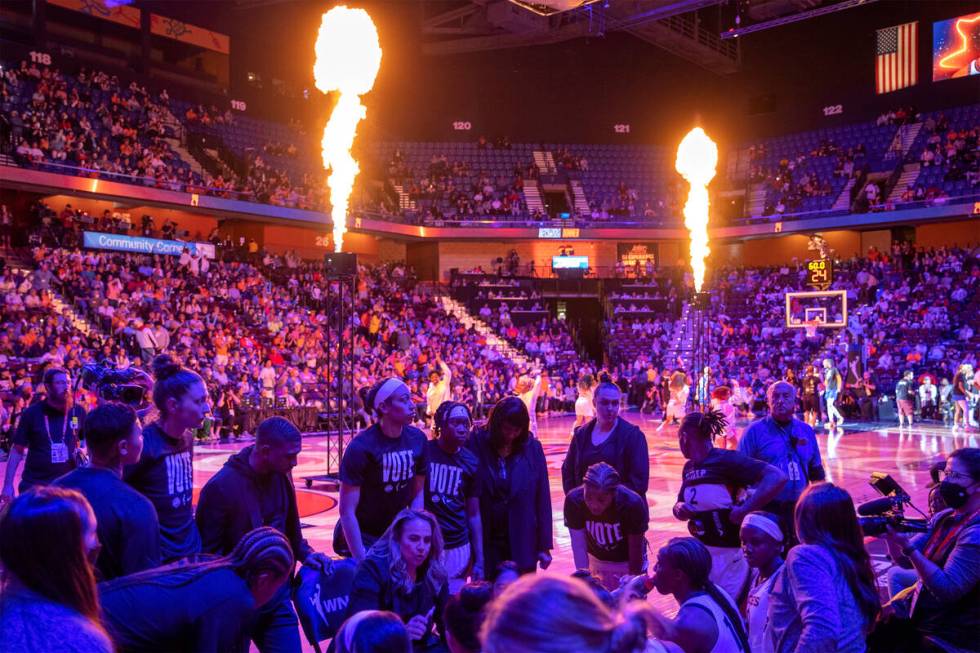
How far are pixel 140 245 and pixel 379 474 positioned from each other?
2311 centimetres

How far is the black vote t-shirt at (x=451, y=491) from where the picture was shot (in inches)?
204

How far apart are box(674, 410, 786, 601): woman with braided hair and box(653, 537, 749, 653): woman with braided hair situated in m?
1.61

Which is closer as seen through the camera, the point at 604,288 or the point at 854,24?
the point at 604,288

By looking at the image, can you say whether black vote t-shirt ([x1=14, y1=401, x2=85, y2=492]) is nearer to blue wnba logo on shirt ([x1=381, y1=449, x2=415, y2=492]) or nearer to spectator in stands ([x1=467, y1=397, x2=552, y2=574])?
blue wnba logo on shirt ([x1=381, y1=449, x2=415, y2=492])

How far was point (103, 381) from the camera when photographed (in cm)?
530

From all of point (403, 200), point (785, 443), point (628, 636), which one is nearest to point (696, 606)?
point (628, 636)

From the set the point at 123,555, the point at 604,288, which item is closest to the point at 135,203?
the point at 604,288

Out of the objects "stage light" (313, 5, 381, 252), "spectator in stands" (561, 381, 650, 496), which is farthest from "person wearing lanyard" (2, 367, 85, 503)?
"stage light" (313, 5, 381, 252)

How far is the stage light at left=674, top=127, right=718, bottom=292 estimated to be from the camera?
37156 mm

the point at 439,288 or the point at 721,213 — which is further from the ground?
the point at 721,213

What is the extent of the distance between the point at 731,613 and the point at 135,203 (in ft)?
89.5

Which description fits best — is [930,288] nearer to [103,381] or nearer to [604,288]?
[604,288]

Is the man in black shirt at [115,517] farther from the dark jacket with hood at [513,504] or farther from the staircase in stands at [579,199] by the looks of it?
the staircase in stands at [579,199]

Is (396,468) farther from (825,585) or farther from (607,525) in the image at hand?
(825,585)
